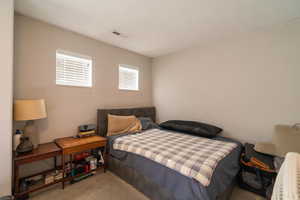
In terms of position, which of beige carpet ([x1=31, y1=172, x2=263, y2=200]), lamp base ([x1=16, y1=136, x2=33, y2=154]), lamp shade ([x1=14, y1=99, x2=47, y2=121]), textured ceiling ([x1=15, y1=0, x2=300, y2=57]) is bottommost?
beige carpet ([x1=31, y1=172, x2=263, y2=200])

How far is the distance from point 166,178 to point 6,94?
207cm

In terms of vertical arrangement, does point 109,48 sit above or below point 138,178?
above

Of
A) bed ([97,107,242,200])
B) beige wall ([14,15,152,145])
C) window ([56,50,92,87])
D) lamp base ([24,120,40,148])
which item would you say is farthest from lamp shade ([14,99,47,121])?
bed ([97,107,242,200])

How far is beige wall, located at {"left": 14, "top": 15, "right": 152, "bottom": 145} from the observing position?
75.5 inches

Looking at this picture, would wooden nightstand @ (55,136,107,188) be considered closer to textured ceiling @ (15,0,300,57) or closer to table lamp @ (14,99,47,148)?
table lamp @ (14,99,47,148)

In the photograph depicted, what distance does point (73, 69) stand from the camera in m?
2.41

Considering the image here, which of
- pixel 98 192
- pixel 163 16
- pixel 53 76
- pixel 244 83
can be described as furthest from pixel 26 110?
pixel 244 83

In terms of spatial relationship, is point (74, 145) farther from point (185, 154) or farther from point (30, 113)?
point (185, 154)

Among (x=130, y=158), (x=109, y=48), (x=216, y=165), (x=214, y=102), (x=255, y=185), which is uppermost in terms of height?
(x=109, y=48)

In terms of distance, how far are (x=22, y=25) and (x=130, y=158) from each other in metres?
2.53

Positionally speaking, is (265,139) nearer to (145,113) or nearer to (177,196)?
(177,196)

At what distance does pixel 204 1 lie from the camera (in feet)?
5.35

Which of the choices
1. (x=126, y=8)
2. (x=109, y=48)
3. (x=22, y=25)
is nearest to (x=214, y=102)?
(x=126, y=8)

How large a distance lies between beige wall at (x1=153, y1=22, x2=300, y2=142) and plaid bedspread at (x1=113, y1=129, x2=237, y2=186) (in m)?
0.85
